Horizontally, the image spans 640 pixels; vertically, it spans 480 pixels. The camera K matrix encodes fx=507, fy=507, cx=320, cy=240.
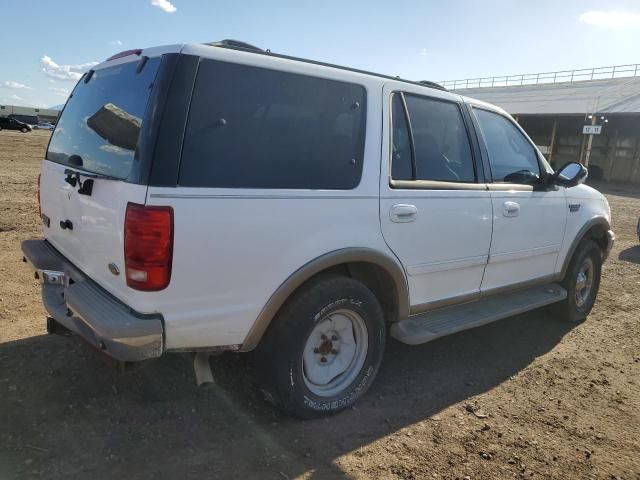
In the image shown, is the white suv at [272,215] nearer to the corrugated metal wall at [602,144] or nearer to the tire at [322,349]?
the tire at [322,349]

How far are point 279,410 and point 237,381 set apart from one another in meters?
0.54

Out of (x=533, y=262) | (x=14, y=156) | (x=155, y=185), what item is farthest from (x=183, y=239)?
(x=14, y=156)

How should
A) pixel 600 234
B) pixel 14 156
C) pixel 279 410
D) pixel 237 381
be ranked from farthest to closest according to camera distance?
pixel 14 156, pixel 600 234, pixel 237 381, pixel 279 410

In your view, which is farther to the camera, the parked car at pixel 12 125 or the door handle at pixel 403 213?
the parked car at pixel 12 125

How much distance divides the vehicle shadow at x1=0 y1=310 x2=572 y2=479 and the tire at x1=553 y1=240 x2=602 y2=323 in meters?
1.32

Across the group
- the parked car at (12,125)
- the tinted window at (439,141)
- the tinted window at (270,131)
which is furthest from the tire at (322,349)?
the parked car at (12,125)

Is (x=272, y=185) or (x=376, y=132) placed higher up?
(x=376, y=132)

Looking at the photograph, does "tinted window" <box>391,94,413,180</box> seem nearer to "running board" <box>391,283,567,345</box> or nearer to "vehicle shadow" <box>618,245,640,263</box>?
"running board" <box>391,283,567,345</box>

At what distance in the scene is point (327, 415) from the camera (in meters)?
3.18

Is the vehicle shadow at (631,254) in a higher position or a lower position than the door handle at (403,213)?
lower

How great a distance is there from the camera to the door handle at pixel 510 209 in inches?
155

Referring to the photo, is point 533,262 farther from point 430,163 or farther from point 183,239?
point 183,239

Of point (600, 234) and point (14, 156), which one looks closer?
point (600, 234)

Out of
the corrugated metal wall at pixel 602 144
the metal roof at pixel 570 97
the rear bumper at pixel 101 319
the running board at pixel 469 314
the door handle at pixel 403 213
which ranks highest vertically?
the metal roof at pixel 570 97
